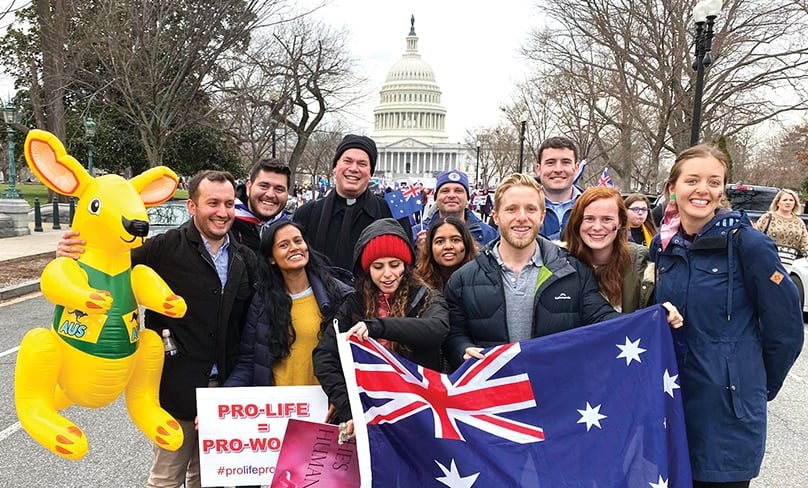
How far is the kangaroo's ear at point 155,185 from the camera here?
3115 millimetres

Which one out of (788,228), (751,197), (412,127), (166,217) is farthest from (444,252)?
(412,127)

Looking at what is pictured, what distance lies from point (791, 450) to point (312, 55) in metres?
21.0

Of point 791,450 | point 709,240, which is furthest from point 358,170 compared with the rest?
point 791,450

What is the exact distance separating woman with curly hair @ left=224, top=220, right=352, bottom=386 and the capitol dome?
11371 cm

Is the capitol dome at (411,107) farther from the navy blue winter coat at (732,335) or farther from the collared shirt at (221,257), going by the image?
the navy blue winter coat at (732,335)

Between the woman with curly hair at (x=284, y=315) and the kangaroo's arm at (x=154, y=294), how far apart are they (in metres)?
0.44

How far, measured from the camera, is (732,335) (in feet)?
8.46

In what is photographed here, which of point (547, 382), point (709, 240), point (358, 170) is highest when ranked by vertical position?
point (358, 170)

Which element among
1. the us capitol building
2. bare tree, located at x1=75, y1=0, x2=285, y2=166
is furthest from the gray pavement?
the us capitol building

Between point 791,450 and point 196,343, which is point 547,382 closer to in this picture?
point 196,343

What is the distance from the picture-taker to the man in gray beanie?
4.21 metres

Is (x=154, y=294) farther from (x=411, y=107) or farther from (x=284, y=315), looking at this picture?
(x=411, y=107)

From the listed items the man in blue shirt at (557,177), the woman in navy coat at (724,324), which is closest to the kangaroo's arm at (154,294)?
the woman in navy coat at (724,324)

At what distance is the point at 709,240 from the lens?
257 cm
